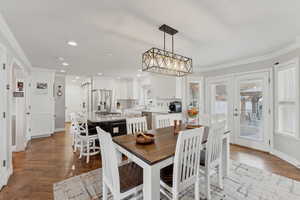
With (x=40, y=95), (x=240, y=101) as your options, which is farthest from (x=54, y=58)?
(x=240, y=101)

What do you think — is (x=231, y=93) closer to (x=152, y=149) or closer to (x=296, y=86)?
(x=296, y=86)

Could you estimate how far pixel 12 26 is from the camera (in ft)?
7.15

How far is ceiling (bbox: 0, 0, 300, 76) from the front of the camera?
1674 millimetres

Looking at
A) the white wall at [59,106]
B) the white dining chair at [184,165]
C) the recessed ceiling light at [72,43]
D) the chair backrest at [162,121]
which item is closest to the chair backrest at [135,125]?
the chair backrest at [162,121]

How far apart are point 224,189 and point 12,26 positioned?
13.4 ft

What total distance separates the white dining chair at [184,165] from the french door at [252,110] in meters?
3.20

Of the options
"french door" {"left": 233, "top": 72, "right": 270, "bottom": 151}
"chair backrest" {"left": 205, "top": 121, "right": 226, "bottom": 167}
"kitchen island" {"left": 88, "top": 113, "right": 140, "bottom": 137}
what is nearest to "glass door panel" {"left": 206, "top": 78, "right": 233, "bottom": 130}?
"french door" {"left": 233, "top": 72, "right": 270, "bottom": 151}

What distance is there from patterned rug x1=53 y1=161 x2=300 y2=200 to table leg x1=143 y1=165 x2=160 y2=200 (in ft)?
2.68

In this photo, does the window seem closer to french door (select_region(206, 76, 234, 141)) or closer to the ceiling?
the ceiling

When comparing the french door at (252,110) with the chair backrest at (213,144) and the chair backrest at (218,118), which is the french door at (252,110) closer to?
the chair backrest at (218,118)

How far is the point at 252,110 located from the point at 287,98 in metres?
0.89

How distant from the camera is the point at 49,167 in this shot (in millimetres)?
2713

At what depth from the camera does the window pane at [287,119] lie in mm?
2973

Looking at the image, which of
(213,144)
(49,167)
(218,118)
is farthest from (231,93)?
(49,167)
